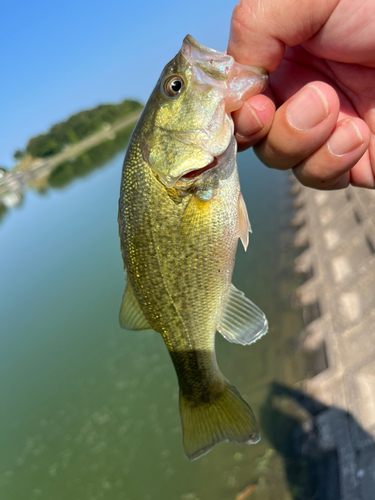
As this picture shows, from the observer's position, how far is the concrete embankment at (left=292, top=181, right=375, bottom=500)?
12.6 ft

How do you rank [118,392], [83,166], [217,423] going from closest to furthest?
[217,423]
[118,392]
[83,166]

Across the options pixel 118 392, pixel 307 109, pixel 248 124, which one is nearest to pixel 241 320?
pixel 248 124

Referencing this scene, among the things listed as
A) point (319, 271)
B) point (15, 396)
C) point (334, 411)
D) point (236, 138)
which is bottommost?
point (334, 411)

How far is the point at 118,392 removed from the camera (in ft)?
24.0

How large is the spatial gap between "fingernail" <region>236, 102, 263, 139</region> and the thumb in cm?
30

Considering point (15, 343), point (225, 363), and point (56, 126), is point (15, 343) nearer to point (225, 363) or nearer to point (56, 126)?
point (225, 363)

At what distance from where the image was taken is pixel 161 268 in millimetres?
2176

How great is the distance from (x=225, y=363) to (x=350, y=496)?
134 inches

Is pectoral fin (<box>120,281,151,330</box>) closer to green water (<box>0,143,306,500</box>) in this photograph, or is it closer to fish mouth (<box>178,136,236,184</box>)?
fish mouth (<box>178,136,236,184</box>)

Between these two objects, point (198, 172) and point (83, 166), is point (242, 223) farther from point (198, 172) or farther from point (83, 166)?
point (83, 166)

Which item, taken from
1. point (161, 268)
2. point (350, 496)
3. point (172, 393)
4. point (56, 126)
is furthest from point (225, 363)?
point (56, 126)

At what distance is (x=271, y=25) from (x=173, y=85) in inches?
26.4

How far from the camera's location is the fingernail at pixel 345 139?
2158 millimetres

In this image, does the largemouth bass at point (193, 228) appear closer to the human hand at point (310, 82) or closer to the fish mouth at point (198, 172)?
the fish mouth at point (198, 172)
